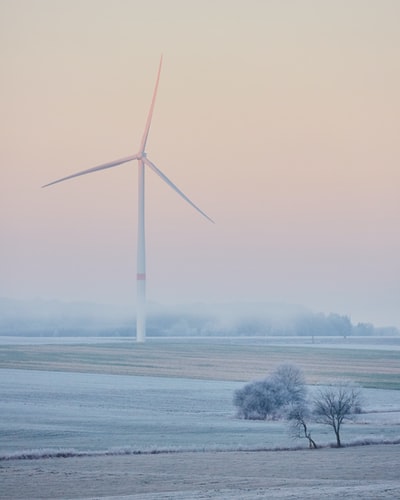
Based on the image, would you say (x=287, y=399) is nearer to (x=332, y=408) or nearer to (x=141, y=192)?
(x=332, y=408)

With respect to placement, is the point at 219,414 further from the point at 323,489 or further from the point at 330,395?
the point at 323,489

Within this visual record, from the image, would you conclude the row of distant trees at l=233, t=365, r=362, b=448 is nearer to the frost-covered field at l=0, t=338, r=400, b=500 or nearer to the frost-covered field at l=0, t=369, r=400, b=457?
the frost-covered field at l=0, t=369, r=400, b=457

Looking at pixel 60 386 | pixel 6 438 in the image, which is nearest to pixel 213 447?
pixel 6 438

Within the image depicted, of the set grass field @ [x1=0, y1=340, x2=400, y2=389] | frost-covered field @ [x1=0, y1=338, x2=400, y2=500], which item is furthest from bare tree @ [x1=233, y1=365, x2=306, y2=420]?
grass field @ [x1=0, y1=340, x2=400, y2=389]

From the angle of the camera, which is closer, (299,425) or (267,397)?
(299,425)

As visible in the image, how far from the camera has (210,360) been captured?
10919 centimetres


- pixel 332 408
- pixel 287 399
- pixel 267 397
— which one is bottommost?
pixel 332 408

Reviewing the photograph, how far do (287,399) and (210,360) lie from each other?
162 ft

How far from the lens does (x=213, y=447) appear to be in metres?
44.5

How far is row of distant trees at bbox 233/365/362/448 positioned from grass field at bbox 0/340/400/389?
16680 mm

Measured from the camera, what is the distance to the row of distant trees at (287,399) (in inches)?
2106

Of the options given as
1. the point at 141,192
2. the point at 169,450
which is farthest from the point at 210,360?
the point at 169,450

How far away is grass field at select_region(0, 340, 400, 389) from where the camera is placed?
294ft

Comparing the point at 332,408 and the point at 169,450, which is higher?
the point at 332,408
